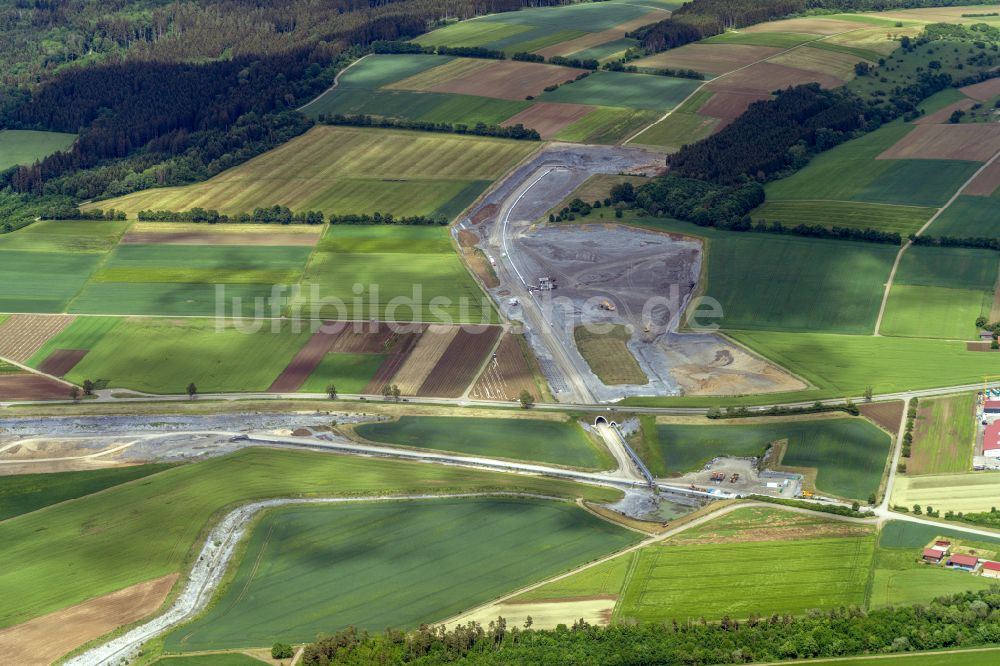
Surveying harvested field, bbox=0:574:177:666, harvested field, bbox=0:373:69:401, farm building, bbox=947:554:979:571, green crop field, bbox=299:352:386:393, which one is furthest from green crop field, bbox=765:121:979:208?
harvested field, bbox=0:574:177:666

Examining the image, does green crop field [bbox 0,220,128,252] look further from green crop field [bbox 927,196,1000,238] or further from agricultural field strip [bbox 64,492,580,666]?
green crop field [bbox 927,196,1000,238]

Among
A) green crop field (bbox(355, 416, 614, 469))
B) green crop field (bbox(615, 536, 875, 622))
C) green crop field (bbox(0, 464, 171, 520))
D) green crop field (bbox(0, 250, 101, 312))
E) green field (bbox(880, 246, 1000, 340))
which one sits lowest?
green crop field (bbox(0, 464, 171, 520))

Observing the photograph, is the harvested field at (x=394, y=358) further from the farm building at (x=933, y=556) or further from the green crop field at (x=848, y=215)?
the farm building at (x=933, y=556)

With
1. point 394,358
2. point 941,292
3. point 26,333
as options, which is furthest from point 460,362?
point 941,292

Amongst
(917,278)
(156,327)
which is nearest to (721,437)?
(917,278)

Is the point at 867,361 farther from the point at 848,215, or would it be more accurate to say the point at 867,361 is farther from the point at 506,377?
the point at 848,215

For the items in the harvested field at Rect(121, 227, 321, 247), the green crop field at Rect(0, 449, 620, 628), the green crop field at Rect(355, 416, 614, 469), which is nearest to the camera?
the green crop field at Rect(0, 449, 620, 628)

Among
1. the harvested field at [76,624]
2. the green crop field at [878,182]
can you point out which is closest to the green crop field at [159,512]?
the harvested field at [76,624]
